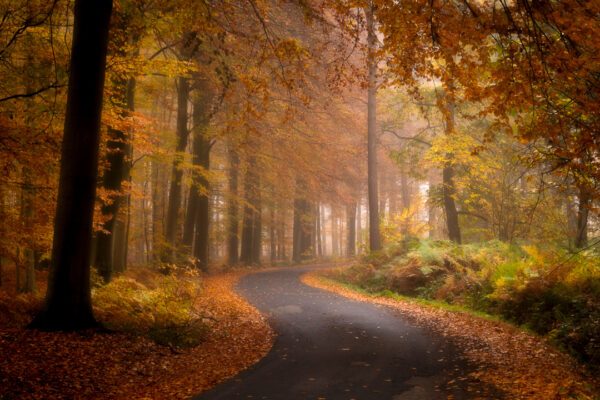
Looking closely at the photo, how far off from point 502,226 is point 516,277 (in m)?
7.68

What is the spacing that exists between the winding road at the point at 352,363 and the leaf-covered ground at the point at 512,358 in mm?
359

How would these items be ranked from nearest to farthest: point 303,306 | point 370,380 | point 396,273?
point 370,380 → point 303,306 → point 396,273

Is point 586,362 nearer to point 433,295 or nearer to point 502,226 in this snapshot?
point 433,295

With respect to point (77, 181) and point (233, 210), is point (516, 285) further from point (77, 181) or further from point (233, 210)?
point (233, 210)

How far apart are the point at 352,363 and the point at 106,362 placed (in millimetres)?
3976

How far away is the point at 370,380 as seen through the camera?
5.84m

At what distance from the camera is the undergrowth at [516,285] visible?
711cm

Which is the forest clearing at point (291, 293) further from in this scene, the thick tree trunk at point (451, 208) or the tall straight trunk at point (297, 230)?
the tall straight trunk at point (297, 230)

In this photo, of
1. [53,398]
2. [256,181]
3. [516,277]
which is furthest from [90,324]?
[256,181]

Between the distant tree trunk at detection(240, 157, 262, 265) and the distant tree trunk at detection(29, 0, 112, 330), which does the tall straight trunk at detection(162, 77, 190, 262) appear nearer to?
the distant tree trunk at detection(240, 157, 262, 265)

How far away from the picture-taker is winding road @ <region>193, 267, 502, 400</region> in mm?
5410

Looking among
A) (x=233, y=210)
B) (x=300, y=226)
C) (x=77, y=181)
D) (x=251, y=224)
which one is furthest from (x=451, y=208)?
(x=77, y=181)

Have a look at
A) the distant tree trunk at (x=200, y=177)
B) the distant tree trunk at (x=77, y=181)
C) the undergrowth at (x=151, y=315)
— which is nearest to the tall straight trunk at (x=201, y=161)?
the distant tree trunk at (x=200, y=177)

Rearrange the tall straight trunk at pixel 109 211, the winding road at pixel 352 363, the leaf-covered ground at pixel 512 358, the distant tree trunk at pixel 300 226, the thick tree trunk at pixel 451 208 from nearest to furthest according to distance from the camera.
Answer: the leaf-covered ground at pixel 512 358, the winding road at pixel 352 363, the tall straight trunk at pixel 109 211, the thick tree trunk at pixel 451 208, the distant tree trunk at pixel 300 226
